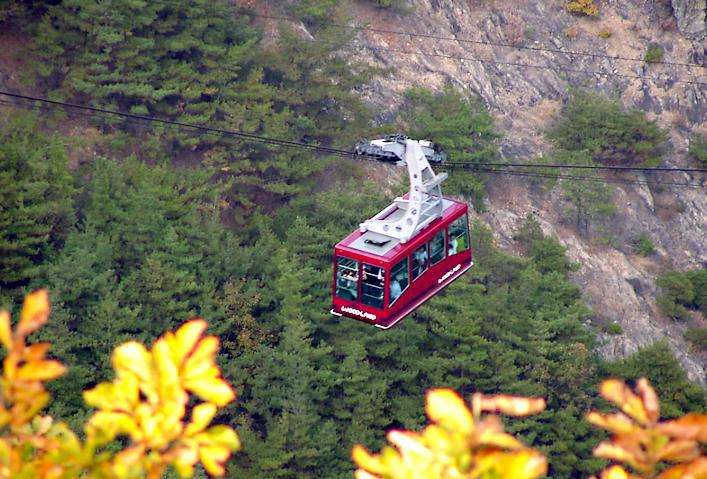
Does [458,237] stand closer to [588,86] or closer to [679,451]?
[679,451]

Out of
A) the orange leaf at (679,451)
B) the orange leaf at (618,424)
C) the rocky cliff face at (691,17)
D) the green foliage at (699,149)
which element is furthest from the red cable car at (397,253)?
the rocky cliff face at (691,17)

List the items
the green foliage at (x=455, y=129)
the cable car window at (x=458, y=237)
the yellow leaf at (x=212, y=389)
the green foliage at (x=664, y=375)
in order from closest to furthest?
the yellow leaf at (x=212, y=389) → the cable car window at (x=458, y=237) → the green foliage at (x=664, y=375) → the green foliage at (x=455, y=129)

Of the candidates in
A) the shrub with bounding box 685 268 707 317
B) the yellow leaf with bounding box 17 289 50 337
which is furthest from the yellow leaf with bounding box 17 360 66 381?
the shrub with bounding box 685 268 707 317

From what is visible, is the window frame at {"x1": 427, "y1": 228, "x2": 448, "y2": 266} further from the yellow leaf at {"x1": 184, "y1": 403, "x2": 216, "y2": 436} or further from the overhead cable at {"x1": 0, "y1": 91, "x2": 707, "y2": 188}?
the yellow leaf at {"x1": 184, "y1": 403, "x2": 216, "y2": 436}

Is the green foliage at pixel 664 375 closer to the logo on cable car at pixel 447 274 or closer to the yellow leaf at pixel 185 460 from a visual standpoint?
the logo on cable car at pixel 447 274

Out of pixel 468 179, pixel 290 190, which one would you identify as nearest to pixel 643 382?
pixel 290 190

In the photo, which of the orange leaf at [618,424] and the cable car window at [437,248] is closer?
the orange leaf at [618,424]

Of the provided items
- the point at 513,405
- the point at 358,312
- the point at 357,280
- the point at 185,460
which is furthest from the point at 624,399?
the point at 358,312
